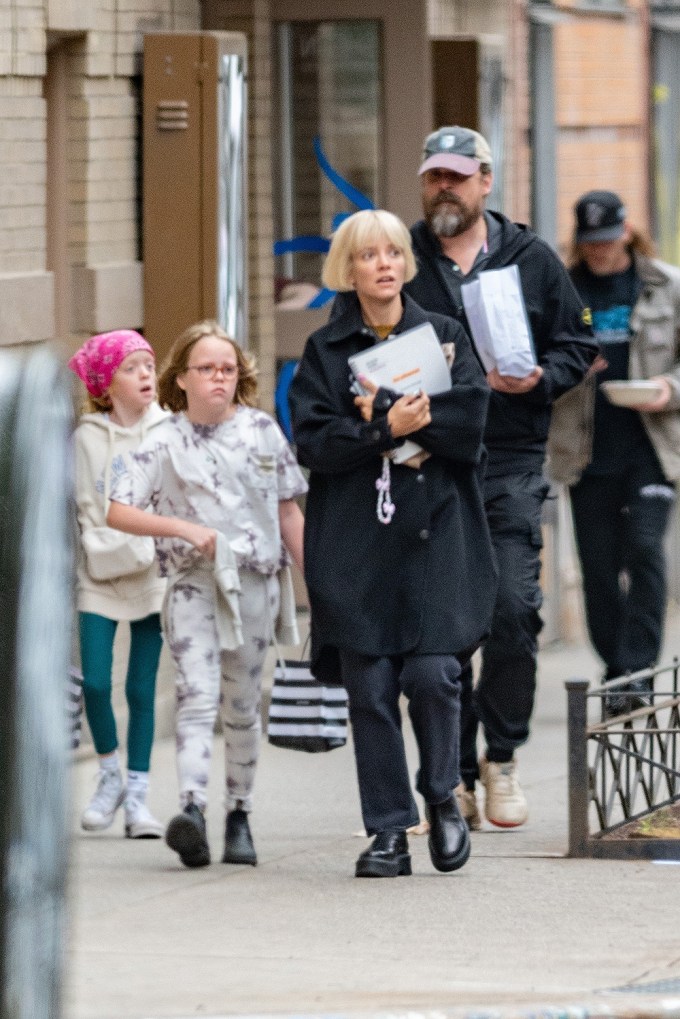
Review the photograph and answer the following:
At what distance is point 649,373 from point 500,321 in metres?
2.07

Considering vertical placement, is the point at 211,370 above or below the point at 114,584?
above

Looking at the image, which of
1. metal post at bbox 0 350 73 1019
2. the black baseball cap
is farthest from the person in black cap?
metal post at bbox 0 350 73 1019

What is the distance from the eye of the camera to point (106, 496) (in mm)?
6691

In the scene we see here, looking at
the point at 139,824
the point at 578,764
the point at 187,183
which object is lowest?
the point at 139,824

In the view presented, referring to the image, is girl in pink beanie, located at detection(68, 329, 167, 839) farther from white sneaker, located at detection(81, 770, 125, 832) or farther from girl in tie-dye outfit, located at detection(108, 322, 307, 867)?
girl in tie-dye outfit, located at detection(108, 322, 307, 867)

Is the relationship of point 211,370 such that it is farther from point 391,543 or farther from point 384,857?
point 384,857

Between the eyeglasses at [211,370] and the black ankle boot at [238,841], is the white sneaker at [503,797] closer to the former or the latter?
the black ankle boot at [238,841]

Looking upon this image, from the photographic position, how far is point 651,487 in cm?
838

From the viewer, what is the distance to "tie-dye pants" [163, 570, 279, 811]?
607cm

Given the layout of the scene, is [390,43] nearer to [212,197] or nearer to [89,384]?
[212,197]

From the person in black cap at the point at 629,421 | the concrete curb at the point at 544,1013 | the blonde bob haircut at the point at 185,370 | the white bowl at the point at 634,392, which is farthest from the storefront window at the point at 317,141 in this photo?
the concrete curb at the point at 544,1013

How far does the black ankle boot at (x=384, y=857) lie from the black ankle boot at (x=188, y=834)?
0.44 metres

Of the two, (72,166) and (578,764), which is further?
(72,166)

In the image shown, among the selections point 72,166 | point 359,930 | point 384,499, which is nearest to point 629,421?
point 72,166
